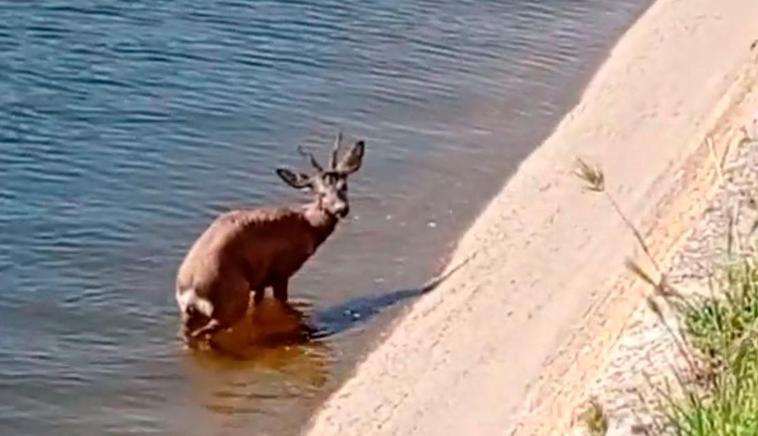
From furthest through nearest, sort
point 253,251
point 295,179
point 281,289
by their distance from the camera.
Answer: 1. point 295,179
2. point 281,289
3. point 253,251

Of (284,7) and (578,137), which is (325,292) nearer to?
(578,137)

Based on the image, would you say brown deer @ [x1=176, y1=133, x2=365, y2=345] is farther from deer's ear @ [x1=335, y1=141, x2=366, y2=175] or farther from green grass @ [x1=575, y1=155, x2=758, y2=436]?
green grass @ [x1=575, y1=155, x2=758, y2=436]

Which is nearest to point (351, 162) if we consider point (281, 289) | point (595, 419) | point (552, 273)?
point (281, 289)

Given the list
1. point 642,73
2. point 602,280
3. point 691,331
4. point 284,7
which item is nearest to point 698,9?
point 642,73

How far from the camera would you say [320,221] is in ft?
43.3

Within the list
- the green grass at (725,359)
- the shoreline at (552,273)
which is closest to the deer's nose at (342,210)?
the shoreline at (552,273)

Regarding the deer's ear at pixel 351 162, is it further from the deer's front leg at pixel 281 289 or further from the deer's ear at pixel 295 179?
the deer's front leg at pixel 281 289

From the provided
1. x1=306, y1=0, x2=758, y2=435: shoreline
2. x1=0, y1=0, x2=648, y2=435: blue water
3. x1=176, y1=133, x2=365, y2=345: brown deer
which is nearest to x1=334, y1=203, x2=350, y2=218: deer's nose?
x1=176, y1=133, x2=365, y2=345: brown deer

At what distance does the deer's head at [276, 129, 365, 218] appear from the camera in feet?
43.2

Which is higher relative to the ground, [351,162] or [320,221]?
[351,162]

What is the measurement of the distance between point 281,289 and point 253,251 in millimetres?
438

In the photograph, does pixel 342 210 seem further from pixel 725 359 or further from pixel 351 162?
pixel 725 359

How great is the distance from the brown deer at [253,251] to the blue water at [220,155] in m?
0.31

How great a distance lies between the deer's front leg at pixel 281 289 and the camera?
13.0 m
